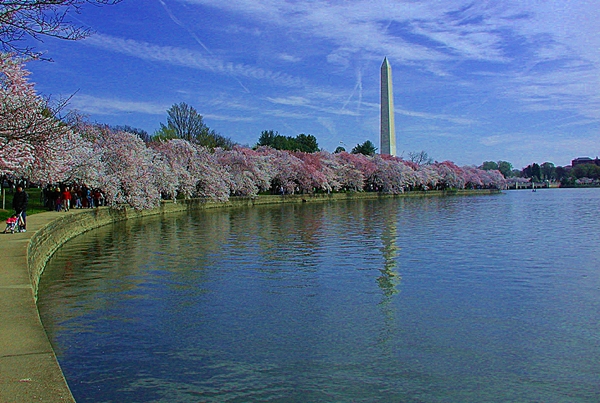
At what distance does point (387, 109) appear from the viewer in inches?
3059

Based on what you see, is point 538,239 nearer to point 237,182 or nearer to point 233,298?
point 233,298

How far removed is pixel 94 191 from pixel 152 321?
2548 centimetres

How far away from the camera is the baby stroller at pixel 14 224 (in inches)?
663

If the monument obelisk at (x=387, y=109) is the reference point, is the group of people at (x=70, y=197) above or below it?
below

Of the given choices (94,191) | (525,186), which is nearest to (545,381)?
(94,191)

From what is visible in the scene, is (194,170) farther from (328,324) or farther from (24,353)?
(24,353)

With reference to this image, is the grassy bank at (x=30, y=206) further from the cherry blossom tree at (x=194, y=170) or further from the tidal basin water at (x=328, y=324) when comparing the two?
the cherry blossom tree at (x=194, y=170)

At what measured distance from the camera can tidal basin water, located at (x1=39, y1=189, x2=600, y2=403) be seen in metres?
7.29

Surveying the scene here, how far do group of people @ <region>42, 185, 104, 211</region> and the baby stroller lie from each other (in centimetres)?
1063

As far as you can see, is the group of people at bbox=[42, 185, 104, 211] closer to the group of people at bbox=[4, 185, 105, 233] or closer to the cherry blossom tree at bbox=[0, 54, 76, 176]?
the group of people at bbox=[4, 185, 105, 233]

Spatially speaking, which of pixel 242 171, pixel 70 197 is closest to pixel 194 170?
pixel 242 171

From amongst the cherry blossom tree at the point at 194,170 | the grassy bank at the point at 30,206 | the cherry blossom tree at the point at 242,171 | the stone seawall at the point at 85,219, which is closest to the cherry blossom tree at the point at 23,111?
the grassy bank at the point at 30,206

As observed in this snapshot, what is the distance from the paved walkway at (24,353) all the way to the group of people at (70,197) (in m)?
18.8

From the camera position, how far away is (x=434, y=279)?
545 inches
